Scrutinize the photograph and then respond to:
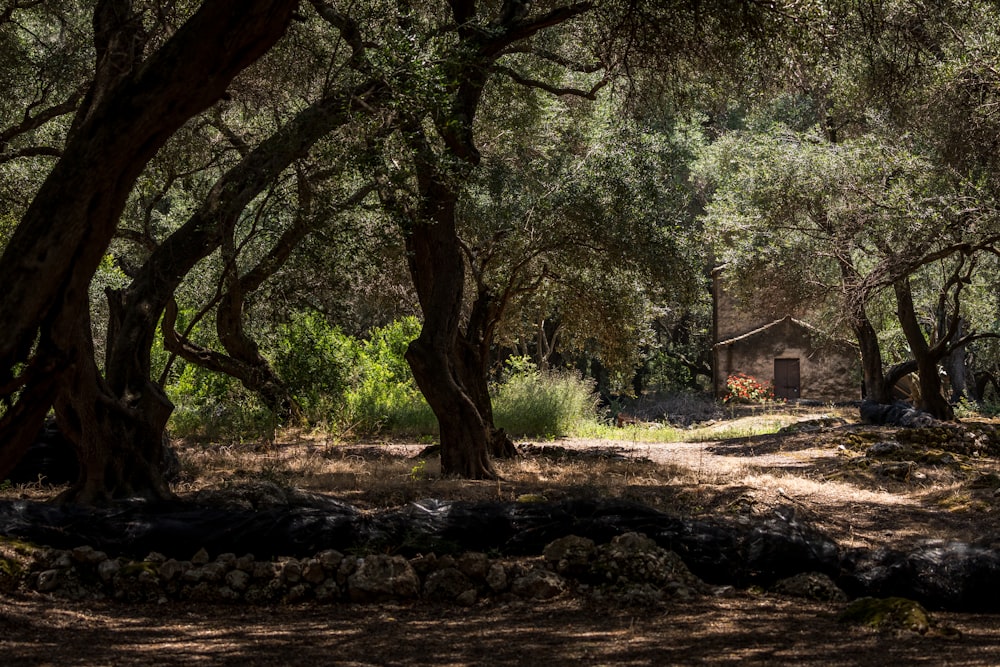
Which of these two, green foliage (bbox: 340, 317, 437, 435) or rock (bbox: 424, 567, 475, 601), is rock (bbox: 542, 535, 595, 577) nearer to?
rock (bbox: 424, 567, 475, 601)

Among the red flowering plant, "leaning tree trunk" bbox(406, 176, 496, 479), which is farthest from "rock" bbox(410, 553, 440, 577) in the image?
the red flowering plant

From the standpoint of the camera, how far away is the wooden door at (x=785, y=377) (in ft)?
97.2

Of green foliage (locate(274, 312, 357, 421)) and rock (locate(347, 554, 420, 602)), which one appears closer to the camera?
rock (locate(347, 554, 420, 602))

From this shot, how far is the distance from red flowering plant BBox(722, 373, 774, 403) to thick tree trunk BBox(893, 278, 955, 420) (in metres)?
8.77

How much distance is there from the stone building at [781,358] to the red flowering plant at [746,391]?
1.72 ft

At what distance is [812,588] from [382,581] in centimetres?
272

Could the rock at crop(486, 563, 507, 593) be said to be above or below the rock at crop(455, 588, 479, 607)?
above

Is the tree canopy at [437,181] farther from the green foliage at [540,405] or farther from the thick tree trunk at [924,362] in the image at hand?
the green foliage at [540,405]

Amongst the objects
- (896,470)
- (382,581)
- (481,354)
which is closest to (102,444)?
(382,581)

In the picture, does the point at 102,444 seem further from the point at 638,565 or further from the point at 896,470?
the point at 896,470

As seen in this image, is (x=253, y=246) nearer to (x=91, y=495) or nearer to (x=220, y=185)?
(x=220, y=185)

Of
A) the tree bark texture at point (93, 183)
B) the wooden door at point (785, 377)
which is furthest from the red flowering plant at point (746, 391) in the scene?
the tree bark texture at point (93, 183)

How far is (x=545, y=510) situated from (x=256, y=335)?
11.5 m

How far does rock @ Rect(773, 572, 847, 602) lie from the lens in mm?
6371
